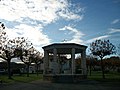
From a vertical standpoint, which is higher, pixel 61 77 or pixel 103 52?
pixel 103 52

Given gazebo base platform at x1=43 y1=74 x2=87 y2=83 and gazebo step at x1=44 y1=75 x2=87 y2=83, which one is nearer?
gazebo base platform at x1=43 y1=74 x2=87 y2=83

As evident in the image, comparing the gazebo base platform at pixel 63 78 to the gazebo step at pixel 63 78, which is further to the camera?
the gazebo step at pixel 63 78

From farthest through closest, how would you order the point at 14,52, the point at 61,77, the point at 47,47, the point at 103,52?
the point at 14,52
the point at 103,52
the point at 47,47
the point at 61,77

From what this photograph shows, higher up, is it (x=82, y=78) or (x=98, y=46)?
(x=98, y=46)

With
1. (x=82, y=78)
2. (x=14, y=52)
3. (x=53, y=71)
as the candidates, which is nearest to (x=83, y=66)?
(x=82, y=78)

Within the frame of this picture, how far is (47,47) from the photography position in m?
40.4

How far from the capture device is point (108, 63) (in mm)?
88938

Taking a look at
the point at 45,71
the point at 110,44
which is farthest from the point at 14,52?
the point at 110,44

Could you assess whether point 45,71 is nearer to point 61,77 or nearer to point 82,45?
point 61,77

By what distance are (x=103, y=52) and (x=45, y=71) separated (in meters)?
10.9

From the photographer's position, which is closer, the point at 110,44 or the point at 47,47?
the point at 47,47

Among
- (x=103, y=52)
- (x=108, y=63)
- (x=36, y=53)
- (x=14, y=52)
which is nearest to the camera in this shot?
(x=103, y=52)

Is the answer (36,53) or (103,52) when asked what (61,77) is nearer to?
(103,52)

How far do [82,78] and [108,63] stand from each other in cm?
5164
